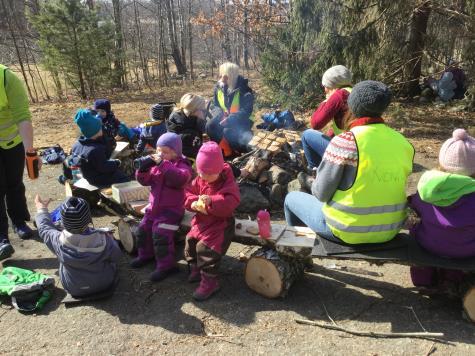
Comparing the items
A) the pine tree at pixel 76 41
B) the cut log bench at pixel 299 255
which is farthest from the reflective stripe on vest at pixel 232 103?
the pine tree at pixel 76 41

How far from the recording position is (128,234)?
4.30 meters

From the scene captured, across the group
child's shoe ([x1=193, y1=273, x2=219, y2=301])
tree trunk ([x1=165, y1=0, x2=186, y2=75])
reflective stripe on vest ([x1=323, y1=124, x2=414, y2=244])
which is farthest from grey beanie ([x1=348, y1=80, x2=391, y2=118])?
tree trunk ([x1=165, y1=0, x2=186, y2=75])

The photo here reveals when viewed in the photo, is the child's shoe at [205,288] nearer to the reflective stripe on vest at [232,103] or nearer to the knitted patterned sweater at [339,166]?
the knitted patterned sweater at [339,166]

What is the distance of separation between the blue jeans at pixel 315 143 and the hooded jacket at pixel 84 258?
2.57 meters

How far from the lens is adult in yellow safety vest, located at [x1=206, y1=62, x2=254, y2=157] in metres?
6.30

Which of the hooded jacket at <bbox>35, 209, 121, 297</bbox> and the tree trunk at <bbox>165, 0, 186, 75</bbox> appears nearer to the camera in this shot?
the hooded jacket at <bbox>35, 209, 121, 297</bbox>

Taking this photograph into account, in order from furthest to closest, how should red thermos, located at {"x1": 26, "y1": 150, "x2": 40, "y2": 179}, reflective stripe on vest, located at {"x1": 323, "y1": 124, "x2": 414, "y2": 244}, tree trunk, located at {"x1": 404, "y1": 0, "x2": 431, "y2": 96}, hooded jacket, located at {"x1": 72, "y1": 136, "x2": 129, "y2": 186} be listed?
tree trunk, located at {"x1": 404, "y1": 0, "x2": 431, "y2": 96}, hooded jacket, located at {"x1": 72, "y1": 136, "x2": 129, "y2": 186}, red thermos, located at {"x1": 26, "y1": 150, "x2": 40, "y2": 179}, reflective stripe on vest, located at {"x1": 323, "y1": 124, "x2": 414, "y2": 244}

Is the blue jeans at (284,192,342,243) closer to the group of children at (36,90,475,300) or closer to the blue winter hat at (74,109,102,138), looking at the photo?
the group of children at (36,90,475,300)

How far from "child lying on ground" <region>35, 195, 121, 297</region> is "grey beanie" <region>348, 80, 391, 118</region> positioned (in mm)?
2185

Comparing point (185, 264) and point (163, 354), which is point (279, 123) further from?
point (163, 354)

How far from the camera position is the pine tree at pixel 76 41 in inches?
492

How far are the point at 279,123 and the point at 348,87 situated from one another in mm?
3151

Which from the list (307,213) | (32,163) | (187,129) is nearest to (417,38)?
(187,129)

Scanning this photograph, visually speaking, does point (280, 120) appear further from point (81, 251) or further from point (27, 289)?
point (27, 289)
